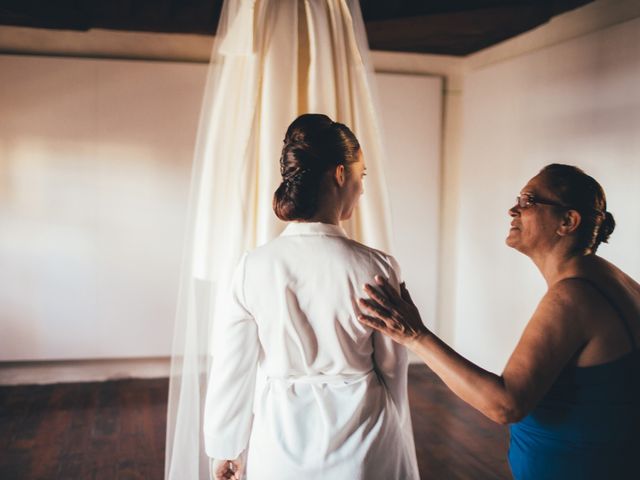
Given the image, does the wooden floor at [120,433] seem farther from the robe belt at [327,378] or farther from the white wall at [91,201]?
the robe belt at [327,378]

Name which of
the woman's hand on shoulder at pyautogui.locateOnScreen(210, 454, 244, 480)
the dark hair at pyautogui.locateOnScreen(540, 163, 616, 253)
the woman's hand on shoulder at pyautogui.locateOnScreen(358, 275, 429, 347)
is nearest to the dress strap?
the dark hair at pyautogui.locateOnScreen(540, 163, 616, 253)

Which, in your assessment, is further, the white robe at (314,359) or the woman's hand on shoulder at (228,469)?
the woman's hand on shoulder at (228,469)

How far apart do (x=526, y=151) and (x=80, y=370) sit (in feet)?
11.8

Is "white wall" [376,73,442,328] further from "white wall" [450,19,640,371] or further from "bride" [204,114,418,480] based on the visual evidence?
"bride" [204,114,418,480]

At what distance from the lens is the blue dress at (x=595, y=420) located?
133 centimetres

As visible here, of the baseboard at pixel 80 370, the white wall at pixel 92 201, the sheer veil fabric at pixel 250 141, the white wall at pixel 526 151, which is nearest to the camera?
the sheer veil fabric at pixel 250 141

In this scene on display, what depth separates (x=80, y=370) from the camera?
455 centimetres

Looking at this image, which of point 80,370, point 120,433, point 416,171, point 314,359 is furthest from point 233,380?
point 416,171

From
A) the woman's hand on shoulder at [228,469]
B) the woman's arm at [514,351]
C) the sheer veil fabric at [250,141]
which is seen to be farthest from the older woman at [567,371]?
the sheer veil fabric at [250,141]

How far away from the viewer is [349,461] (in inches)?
54.6

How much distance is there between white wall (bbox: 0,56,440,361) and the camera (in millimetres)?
4293

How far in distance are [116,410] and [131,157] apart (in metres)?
1.79

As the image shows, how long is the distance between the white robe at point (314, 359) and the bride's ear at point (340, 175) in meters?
0.12

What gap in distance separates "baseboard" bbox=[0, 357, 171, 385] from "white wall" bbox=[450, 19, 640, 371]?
2466 millimetres
